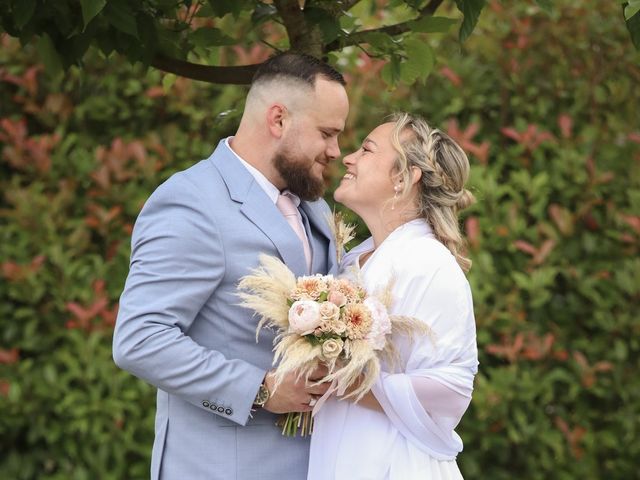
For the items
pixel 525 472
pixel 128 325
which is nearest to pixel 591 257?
pixel 525 472

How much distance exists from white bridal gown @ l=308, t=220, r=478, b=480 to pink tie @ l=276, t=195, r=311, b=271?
0.26 metres

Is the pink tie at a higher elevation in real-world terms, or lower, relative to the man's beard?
lower

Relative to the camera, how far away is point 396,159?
3.41 meters

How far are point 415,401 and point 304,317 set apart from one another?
497 millimetres

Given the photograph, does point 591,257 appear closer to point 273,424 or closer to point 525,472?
point 525,472

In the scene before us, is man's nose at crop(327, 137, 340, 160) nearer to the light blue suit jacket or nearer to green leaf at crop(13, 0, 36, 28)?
the light blue suit jacket

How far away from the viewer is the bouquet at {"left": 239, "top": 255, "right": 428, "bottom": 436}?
2.79 metres

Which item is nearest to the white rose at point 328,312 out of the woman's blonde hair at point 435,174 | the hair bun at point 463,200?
the woman's blonde hair at point 435,174

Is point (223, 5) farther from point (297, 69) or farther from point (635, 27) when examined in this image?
point (635, 27)

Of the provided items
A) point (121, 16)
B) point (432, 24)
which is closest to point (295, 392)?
point (121, 16)

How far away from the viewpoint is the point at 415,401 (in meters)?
3.05

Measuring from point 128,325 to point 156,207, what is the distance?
0.37 metres

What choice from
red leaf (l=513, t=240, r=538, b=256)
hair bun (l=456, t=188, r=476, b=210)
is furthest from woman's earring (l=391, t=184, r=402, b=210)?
red leaf (l=513, t=240, r=538, b=256)

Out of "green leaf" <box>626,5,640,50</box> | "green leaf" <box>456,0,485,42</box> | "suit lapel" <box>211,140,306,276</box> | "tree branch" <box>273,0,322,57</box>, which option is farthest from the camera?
"tree branch" <box>273,0,322,57</box>
